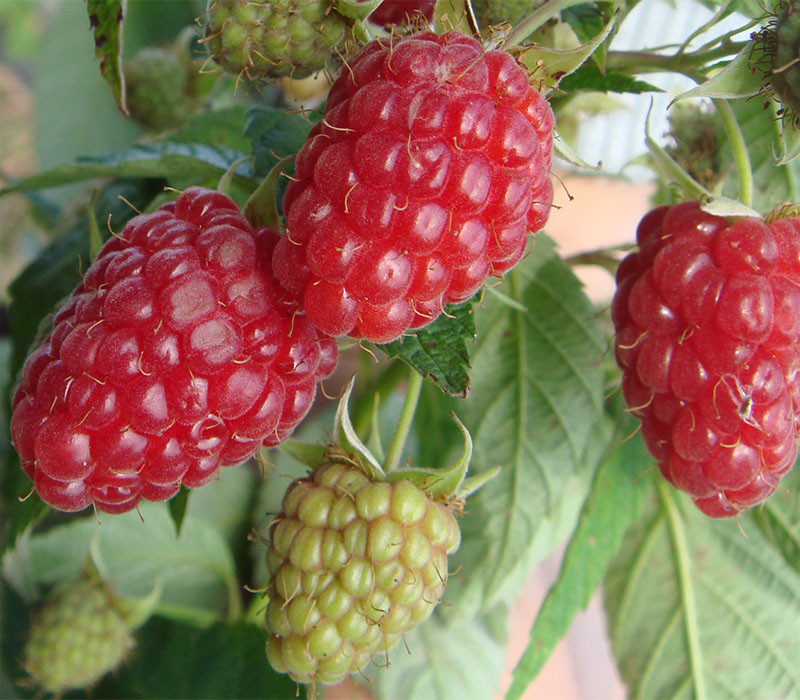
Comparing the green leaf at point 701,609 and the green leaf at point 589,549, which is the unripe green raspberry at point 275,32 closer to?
the green leaf at point 589,549

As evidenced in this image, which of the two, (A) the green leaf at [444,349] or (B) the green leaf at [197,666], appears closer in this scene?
(A) the green leaf at [444,349]

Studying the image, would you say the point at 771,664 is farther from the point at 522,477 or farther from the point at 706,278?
the point at 706,278

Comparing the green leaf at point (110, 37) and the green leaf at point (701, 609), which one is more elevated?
the green leaf at point (110, 37)

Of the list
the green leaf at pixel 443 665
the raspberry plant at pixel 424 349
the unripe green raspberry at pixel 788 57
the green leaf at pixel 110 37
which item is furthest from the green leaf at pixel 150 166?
the green leaf at pixel 443 665

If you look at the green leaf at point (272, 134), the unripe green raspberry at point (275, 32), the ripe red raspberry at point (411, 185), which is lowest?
the green leaf at point (272, 134)

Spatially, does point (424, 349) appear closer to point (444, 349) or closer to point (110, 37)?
point (444, 349)

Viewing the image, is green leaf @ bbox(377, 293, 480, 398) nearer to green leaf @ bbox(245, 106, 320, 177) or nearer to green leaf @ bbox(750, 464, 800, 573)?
green leaf @ bbox(245, 106, 320, 177)

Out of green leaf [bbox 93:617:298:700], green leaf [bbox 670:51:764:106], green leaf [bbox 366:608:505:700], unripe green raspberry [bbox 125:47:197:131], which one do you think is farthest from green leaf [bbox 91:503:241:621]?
green leaf [bbox 670:51:764:106]
